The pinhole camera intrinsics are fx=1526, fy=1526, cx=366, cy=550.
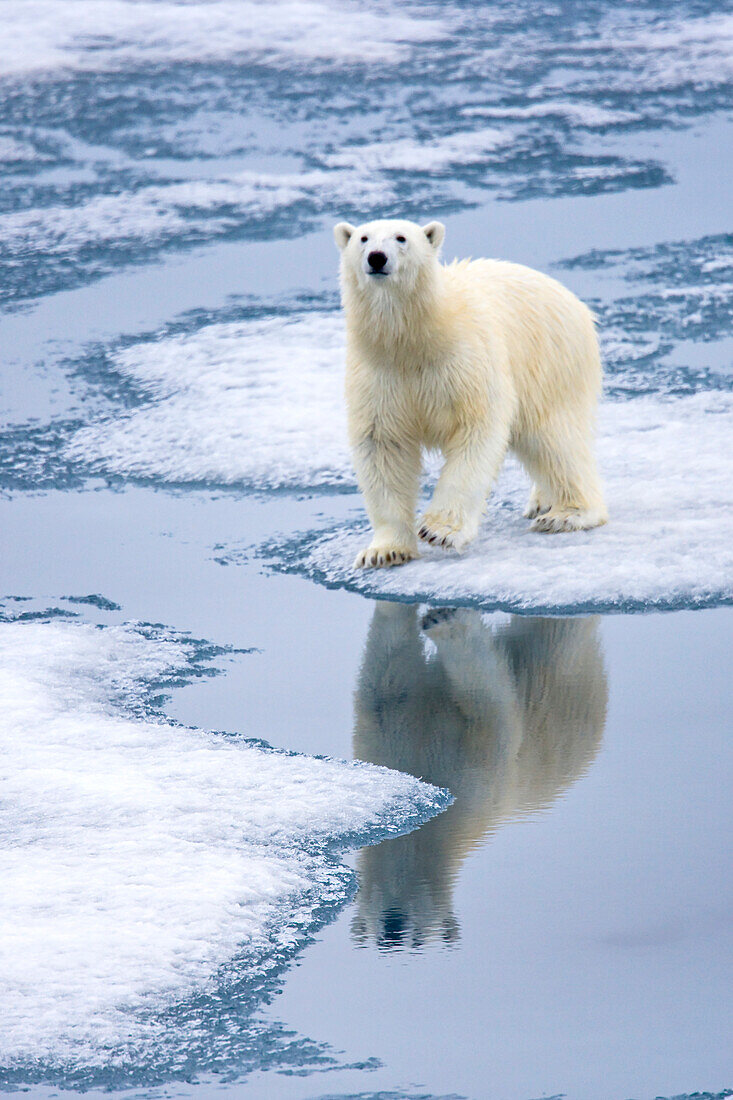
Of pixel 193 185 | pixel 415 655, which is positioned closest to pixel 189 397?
pixel 415 655

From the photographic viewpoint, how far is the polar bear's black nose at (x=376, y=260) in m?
4.80

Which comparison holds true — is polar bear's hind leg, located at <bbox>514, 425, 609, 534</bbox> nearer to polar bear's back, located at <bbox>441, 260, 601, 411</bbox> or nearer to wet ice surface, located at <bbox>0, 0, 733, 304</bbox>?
polar bear's back, located at <bbox>441, 260, 601, 411</bbox>

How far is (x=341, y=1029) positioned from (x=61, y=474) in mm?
4155

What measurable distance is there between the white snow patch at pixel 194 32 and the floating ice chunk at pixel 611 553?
8.30 meters

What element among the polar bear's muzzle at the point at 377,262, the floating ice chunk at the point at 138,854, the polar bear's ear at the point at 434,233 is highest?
the polar bear's ear at the point at 434,233

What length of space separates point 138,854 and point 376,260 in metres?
2.24

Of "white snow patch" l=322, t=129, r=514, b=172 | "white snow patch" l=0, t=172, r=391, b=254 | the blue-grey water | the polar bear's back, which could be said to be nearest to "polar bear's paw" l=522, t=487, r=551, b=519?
the polar bear's back

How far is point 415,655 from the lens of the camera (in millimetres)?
4465

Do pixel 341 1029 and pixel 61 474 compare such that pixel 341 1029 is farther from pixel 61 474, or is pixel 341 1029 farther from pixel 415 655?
pixel 61 474

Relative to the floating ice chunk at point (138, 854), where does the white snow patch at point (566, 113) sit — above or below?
above

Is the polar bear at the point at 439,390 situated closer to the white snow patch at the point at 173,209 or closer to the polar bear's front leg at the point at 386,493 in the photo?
the polar bear's front leg at the point at 386,493

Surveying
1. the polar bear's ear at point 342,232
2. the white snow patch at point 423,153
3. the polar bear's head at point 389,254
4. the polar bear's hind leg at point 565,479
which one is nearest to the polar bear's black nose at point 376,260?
the polar bear's head at point 389,254

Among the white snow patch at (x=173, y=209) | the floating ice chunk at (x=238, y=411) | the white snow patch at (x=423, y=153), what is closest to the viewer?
the floating ice chunk at (x=238, y=411)

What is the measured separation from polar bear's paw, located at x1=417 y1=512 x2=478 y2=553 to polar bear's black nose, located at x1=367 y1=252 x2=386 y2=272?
0.85m
